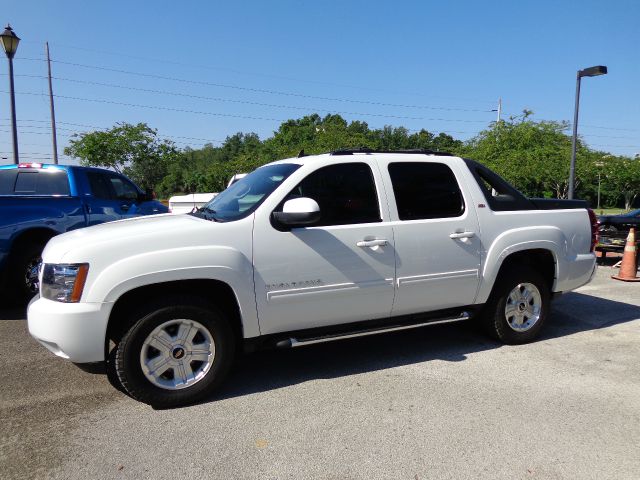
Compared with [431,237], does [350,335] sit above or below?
below

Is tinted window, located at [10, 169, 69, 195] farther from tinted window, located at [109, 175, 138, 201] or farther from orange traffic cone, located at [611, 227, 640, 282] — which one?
orange traffic cone, located at [611, 227, 640, 282]

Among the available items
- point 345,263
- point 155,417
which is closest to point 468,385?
point 345,263

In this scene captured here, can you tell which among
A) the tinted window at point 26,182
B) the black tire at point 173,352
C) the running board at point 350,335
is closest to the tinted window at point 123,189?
the tinted window at point 26,182

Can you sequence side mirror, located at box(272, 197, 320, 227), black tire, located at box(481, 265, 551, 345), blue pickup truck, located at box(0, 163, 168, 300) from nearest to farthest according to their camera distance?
side mirror, located at box(272, 197, 320, 227)
black tire, located at box(481, 265, 551, 345)
blue pickup truck, located at box(0, 163, 168, 300)

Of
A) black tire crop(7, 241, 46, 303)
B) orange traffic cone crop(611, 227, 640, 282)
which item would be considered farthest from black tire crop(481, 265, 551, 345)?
black tire crop(7, 241, 46, 303)

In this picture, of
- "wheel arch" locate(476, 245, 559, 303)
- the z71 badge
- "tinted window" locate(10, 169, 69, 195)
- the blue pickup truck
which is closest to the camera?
the z71 badge

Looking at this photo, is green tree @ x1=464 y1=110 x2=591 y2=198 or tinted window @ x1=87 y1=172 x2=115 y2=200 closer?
tinted window @ x1=87 y1=172 x2=115 y2=200

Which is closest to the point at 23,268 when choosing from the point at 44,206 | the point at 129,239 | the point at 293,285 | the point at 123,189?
the point at 44,206

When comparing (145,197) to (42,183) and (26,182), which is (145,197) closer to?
(42,183)

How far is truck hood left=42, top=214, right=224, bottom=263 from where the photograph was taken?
3.14m

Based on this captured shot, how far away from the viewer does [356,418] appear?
3.22 meters

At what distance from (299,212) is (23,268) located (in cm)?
466

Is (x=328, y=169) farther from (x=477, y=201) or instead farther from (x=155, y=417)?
(x=155, y=417)

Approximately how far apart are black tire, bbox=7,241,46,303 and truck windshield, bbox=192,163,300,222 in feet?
10.8
